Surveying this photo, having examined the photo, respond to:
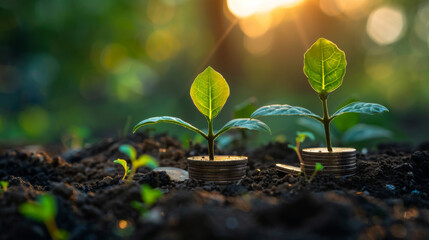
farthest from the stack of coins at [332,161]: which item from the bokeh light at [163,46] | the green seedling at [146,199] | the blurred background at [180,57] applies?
the bokeh light at [163,46]

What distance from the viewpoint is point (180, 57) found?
38.0 feet

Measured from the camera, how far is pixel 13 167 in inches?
108

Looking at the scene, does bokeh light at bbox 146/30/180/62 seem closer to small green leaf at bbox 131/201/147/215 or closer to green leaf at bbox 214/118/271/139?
green leaf at bbox 214/118/271/139

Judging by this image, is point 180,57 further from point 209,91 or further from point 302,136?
point 302,136

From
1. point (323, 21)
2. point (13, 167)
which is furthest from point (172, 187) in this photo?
point (323, 21)

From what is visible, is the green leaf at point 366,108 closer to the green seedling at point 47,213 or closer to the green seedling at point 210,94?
the green seedling at point 210,94

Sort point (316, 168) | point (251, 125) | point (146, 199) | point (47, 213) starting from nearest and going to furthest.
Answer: point (47, 213), point (146, 199), point (316, 168), point (251, 125)

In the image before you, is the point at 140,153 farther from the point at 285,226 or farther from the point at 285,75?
the point at 285,75

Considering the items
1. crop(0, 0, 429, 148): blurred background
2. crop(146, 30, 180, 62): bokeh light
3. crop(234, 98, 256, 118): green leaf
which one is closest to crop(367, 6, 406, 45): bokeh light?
crop(0, 0, 429, 148): blurred background

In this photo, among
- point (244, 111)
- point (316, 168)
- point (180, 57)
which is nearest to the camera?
point (316, 168)

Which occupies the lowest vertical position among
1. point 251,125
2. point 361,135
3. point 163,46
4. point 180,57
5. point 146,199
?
point 361,135

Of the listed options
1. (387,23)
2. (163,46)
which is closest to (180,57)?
(163,46)

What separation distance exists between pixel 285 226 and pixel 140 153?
6.26 feet

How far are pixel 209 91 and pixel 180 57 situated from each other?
9842 mm
